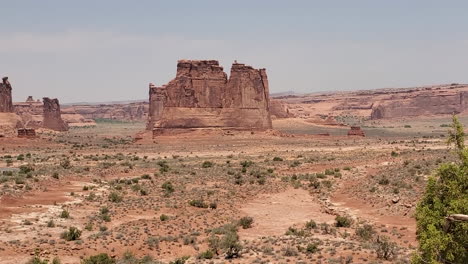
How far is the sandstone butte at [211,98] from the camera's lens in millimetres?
79250

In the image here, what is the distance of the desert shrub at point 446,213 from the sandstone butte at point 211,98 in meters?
66.2

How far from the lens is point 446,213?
13055 mm

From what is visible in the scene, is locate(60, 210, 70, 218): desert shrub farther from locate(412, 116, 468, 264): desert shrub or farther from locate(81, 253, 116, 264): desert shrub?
locate(412, 116, 468, 264): desert shrub

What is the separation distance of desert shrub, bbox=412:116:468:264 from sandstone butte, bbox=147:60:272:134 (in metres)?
A: 66.2

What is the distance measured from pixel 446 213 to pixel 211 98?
68171mm

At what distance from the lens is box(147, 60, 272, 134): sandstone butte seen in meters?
79.2

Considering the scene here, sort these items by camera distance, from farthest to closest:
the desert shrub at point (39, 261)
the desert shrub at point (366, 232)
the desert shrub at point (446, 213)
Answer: the desert shrub at point (366, 232) → the desert shrub at point (39, 261) → the desert shrub at point (446, 213)

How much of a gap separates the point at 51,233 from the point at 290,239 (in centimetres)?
967

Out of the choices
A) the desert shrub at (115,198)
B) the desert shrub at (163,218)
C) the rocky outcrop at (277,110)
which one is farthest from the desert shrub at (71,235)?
the rocky outcrop at (277,110)

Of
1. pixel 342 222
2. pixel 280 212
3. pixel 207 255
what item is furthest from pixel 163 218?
pixel 342 222

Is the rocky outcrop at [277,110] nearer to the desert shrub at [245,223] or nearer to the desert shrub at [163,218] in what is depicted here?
the desert shrub at [163,218]

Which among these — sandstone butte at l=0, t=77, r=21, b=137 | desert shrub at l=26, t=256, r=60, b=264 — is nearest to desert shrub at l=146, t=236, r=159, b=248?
desert shrub at l=26, t=256, r=60, b=264

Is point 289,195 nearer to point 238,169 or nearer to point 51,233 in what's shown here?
point 238,169

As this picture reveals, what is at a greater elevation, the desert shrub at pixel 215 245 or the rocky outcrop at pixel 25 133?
the rocky outcrop at pixel 25 133
